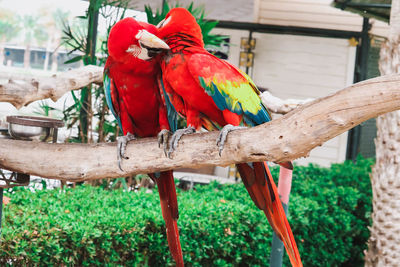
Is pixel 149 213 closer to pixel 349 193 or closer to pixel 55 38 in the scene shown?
pixel 349 193

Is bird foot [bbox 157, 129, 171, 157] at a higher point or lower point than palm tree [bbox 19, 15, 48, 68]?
lower

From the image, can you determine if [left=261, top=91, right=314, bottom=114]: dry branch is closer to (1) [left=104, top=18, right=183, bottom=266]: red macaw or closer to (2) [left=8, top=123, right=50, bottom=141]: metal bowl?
(1) [left=104, top=18, right=183, bottom=266]: red macaw

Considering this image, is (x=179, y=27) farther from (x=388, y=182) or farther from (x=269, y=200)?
(x=388, y=182)

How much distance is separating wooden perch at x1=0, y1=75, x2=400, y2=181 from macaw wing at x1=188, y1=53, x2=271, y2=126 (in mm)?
130

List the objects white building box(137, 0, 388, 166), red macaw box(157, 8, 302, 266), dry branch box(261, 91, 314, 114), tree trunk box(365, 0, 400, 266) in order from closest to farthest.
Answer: red macaw box(157, 8, 302, 266), dry branch box(261, 91, 314, 114), tree trunk box(365, 0, 400, 266), white building box(137, 0, 388, 166)

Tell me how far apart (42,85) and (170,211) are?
894 mm

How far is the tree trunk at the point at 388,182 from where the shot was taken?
3125mm

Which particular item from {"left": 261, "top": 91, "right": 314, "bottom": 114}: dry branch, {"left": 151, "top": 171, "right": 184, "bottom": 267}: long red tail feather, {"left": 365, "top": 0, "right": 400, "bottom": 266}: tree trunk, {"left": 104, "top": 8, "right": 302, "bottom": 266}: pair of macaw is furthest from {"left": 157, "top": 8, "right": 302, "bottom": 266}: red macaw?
{"left": 365, "top": 0, "right": 400, "bottom": 266}: tree trunk

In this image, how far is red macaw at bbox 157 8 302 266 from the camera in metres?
1.45

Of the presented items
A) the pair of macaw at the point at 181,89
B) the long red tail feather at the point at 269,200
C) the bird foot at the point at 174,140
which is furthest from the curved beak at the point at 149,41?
the long red tail feather at the point at 269,200

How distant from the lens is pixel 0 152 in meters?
1.65

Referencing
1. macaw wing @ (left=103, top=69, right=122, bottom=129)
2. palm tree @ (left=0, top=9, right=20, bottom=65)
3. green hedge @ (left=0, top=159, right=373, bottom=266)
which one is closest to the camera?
macaw wing @ (left=103, top=69, right=122, bottom=129)

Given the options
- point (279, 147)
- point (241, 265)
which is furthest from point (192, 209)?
point (279, 147)

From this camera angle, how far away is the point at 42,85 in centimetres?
203
